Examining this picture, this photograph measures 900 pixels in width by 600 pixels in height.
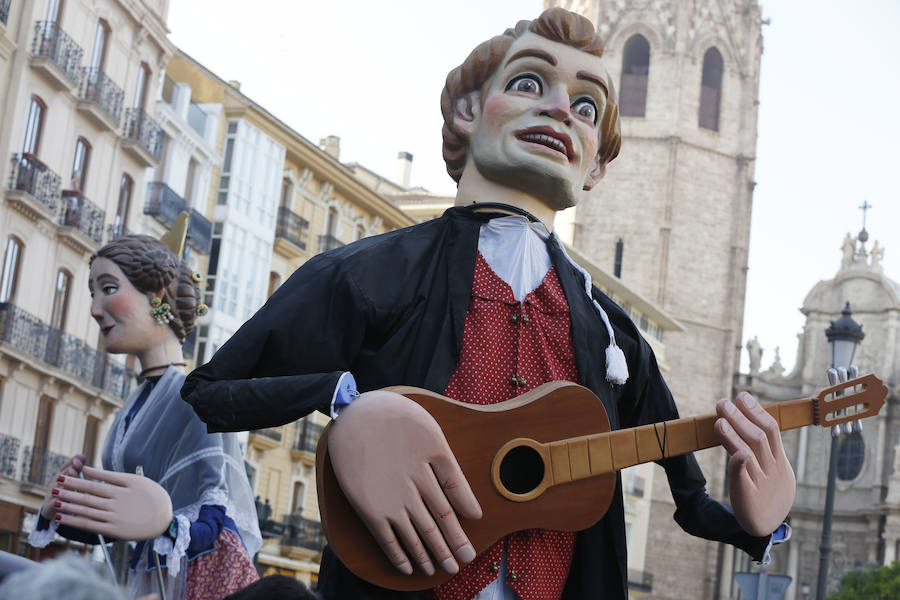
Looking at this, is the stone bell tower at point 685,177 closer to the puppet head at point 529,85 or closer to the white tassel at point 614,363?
the puppet head at point 529,85

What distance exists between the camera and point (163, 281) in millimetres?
4770

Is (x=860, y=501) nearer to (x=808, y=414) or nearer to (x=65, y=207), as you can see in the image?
(x=65, y=207)

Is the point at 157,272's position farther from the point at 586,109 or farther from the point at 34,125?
the point at 34,125

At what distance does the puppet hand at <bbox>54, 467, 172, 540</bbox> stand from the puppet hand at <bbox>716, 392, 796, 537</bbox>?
1490mm

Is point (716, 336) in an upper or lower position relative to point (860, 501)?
upper

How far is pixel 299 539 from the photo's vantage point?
32875 mm

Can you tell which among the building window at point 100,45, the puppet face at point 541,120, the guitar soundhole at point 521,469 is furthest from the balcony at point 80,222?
the guitar soundhole at point 521,469

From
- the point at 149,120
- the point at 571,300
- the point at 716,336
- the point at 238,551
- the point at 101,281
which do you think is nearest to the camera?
the point at 571,300

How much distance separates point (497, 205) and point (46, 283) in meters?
20.5

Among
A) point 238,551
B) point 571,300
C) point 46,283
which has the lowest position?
point 238,551

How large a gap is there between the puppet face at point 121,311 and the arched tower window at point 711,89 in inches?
2018

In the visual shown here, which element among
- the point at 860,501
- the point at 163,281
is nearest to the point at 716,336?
the point at 860,501

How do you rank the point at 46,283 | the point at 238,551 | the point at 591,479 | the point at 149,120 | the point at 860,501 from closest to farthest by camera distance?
the point at 591,479, the point at 238,551, the point at 46,283, the point at 149,120, the point at 860,501

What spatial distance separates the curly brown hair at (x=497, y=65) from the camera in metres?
3.89
